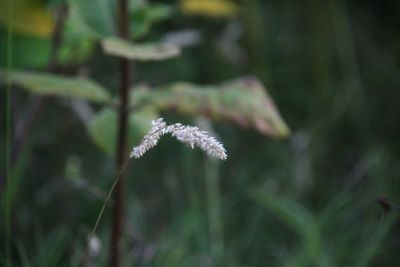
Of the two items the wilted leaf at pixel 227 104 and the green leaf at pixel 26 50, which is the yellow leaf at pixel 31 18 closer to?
the green leaf at pixel 26 50

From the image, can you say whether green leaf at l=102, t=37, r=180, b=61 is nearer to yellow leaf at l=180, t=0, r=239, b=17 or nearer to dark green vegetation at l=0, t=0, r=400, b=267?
dark green vegetation at l=0, t=0, r=400, b=267

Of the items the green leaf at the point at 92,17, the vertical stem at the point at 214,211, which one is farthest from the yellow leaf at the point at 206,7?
the green leaf at the point at 92,17

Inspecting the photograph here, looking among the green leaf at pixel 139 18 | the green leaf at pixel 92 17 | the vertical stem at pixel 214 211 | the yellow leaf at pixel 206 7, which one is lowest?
the vertical stem at pixel 214 211

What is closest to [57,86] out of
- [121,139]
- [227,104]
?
[121,139]

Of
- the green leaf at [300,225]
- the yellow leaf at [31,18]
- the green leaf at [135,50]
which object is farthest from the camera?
the yellow leaf at [31,18]

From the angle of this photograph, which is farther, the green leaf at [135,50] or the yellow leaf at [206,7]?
the yellow leaf at [206,7]

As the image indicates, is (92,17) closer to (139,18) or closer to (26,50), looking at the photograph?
(139,18)

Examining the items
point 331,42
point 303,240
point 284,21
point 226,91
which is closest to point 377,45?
point 331,42

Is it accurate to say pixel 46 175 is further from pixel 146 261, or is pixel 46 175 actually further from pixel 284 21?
pixel 284 21
